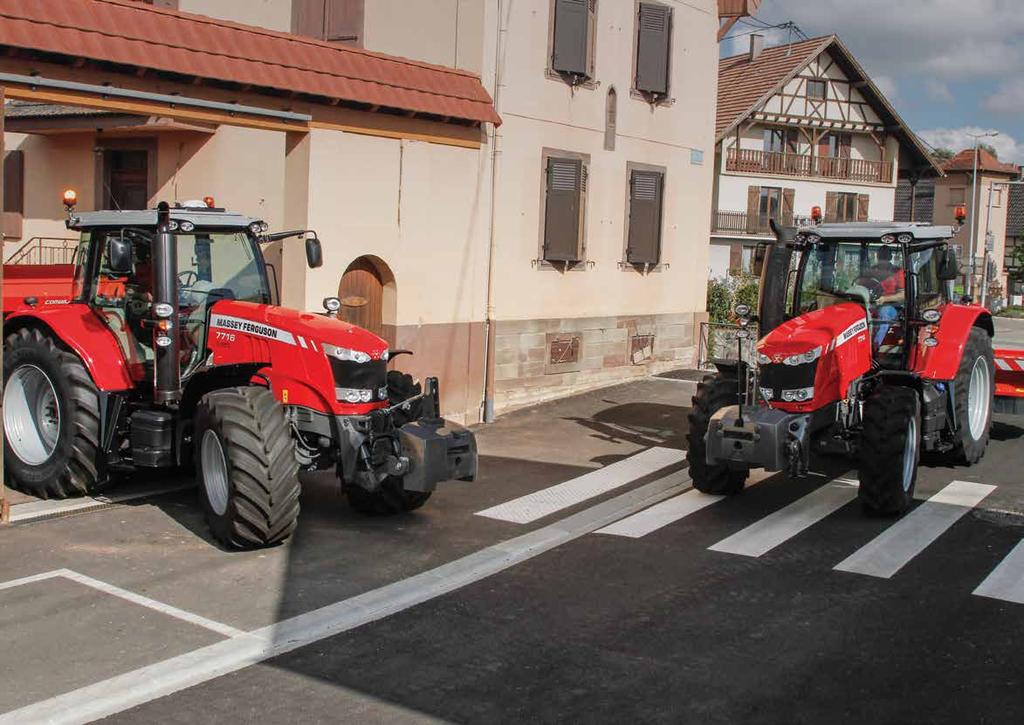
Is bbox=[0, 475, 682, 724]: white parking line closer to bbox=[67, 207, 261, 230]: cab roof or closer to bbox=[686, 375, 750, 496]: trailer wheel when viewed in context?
bbox=[686, 375, 750, 496]: trailer wheel

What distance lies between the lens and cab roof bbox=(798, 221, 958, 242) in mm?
10875

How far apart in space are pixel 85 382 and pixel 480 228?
6.58m

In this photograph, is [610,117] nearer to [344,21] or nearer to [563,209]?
[563,209]

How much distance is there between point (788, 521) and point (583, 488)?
2.16 m

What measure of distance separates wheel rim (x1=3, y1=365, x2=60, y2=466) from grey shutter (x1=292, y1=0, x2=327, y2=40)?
23.4 feet

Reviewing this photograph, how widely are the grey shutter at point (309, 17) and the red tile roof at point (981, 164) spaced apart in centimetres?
4874

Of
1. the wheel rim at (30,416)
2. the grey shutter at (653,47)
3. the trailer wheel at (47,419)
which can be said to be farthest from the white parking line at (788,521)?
the grey shutter at (653,47)

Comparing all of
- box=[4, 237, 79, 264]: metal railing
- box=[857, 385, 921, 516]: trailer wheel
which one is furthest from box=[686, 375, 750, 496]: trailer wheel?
box=[4, 237, 79, 264]: metal railing

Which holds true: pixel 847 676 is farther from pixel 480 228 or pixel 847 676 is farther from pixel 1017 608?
pixel 480 228

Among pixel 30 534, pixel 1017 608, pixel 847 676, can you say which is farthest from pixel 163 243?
pixel 1017 608

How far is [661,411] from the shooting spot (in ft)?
51.2

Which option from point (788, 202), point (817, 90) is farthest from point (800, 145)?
point (788, 202)

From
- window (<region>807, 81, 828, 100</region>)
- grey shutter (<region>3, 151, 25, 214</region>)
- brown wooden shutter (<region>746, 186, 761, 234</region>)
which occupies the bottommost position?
grey shutter (<region>3, 151, 25, 214</region>)

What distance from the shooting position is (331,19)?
600 inches
